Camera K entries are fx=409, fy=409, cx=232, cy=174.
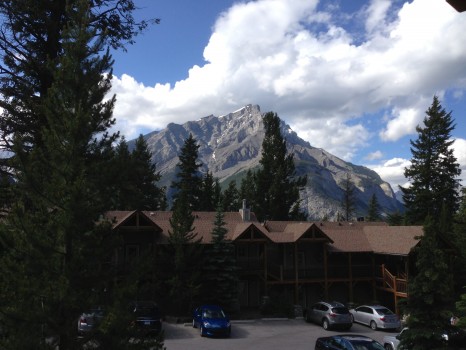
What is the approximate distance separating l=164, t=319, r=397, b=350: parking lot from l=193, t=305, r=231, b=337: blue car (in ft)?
1.27

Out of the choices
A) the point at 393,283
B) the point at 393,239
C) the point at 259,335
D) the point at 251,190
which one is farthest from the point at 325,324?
the point at 251,190

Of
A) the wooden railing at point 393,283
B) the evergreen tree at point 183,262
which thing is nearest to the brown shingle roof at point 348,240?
the wooden railing at point 393,283

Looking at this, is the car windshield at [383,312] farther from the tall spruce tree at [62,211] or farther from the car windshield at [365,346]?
the tall spruce tree at [62,211]

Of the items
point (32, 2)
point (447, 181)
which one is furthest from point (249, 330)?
point (447, 181)

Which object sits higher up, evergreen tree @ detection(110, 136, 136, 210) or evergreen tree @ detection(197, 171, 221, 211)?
evergreen tree @ detection(197, 171, 221, 211)

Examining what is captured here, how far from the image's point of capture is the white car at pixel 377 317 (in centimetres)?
2652

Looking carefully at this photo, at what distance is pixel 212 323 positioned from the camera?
2341cm

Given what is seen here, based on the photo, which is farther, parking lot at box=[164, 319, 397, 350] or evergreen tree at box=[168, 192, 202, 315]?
evergreen tree at box=[168, 192, 202, 315]

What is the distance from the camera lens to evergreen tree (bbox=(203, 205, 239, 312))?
28906mm

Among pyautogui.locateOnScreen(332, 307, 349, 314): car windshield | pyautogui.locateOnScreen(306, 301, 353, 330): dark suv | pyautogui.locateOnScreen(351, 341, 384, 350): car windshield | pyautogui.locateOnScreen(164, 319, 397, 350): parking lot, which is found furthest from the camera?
pyautogui.locateOnScreen(332, 307, 349, 314): car windshield

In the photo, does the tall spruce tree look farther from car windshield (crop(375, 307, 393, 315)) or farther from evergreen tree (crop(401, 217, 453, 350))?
car windshield (crop(375, 307, 393, 315))

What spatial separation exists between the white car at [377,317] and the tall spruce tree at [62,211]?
22.1 m

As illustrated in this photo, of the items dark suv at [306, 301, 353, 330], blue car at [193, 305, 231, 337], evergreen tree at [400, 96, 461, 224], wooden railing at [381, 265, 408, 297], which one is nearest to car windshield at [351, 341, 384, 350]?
blue car at [193, 305, 231, 337]

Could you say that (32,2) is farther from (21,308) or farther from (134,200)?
(21,308)
